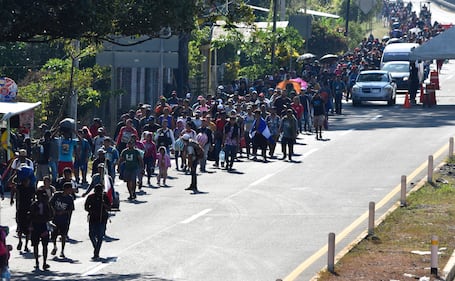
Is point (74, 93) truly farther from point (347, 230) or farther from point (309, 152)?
point (347, 230)

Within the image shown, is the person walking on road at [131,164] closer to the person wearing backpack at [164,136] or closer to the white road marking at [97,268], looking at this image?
the person wearing backpack at [164,136]


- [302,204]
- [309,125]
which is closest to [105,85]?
[309,125]

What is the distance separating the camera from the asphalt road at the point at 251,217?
22.6 m

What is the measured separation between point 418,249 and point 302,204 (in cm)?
609

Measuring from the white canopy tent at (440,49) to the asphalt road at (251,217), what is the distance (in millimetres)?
9942

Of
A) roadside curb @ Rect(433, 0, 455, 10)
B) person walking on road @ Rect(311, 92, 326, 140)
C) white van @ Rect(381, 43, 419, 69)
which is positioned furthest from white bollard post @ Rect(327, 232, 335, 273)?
roadside curb @ Rect(433, 0, 455, 10)

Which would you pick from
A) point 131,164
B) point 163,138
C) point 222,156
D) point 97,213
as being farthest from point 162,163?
point 97,213

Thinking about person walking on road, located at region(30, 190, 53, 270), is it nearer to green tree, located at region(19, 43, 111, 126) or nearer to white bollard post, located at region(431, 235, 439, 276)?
white bollard post, located at region(431, 235, 439, 276)

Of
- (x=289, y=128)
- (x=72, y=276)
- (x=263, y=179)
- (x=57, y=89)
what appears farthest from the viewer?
(x=57, y=89)

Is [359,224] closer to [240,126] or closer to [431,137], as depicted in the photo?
[240,126]

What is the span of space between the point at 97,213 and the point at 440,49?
103 ft

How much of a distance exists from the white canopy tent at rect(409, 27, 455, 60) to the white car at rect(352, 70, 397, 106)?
1.45 meters

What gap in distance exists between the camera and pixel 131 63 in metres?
37.9

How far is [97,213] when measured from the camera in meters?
23.2
